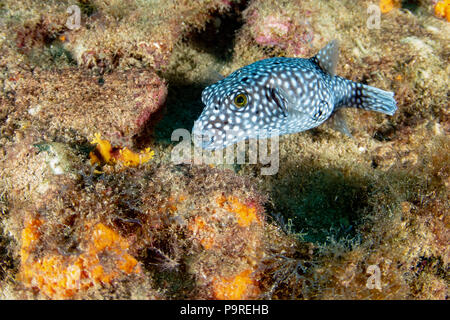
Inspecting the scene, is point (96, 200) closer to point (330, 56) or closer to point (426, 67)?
point (330, 56)

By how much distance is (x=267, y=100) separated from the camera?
4.15 m

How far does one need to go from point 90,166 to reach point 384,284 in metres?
3.74

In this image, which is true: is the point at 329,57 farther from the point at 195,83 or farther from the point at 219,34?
the point at 219,34

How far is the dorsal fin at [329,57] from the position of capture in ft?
15.3

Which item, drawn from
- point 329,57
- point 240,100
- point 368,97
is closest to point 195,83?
point 240,100

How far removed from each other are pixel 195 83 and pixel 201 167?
2993 millimetres

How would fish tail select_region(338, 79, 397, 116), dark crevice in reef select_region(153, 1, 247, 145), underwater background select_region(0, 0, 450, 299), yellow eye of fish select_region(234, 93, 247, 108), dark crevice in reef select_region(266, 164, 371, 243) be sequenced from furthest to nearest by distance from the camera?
1. dark crevice in reef select_region(153, 1, 247, 145)
2. fish tail select_region(338, 79, 397, 116)
3. dark crevice in reef select_region(266, 164, 371, 243)
4. yellow eye of fish select_region(234, 93, 247, 108)
5. underwater background select_region(0, 0, 450, 299)

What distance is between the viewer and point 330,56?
473cm

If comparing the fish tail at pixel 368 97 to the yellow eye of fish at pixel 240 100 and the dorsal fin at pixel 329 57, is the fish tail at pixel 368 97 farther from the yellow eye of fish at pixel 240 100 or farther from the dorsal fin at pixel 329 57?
the yellow eye of fish at pixel 240 100

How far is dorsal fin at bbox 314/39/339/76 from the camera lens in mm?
4655

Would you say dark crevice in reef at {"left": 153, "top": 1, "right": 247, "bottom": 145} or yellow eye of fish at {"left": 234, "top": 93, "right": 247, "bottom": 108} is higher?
yellow eye of fish at {"left": 234, "top": 93, "right": 247, "bottom": 108}

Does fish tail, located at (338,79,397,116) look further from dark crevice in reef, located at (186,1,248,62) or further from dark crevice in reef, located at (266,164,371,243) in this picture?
dark crevice in reef, located at (186,1,248,62)

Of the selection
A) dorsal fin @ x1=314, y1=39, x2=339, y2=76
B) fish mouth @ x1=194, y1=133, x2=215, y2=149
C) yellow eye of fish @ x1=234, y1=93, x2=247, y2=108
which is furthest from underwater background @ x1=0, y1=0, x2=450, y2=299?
dorsal fin @ x1=314, y1=39, x2=339, y2=76
